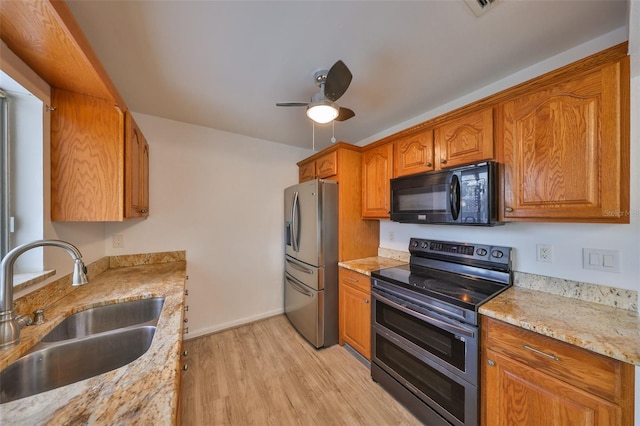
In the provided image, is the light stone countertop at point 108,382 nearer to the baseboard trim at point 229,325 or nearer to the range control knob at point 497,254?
the baseboard trim at point 229,325

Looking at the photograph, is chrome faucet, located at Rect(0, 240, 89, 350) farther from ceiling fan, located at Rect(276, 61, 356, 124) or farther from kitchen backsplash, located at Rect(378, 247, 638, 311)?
kitchen backsplash, located at Rect(378, 247, 638, 311)

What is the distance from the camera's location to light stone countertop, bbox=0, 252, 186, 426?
0.59 m

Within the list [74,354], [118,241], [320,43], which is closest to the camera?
[74,354]

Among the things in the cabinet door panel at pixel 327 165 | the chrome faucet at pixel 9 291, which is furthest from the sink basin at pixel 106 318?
the cabinet door panel at pixel 327 165

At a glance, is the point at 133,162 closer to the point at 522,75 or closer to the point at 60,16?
the point at 60,16

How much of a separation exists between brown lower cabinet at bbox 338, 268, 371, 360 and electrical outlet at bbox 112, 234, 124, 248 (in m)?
2.24

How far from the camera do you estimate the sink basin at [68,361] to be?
856mm

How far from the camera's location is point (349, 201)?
2.49 m

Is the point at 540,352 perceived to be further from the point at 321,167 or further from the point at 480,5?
the point at 321,167

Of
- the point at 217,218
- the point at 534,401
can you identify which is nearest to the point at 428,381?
the point at 534,401

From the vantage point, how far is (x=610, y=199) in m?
1.08

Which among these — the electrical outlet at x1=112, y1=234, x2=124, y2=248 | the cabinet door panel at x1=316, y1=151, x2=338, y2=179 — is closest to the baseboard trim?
the electrical outlet at x1=112, y1=234, x2=124, y2=248

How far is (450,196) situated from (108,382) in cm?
200

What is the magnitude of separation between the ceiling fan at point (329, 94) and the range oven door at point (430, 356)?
1.50 metres
